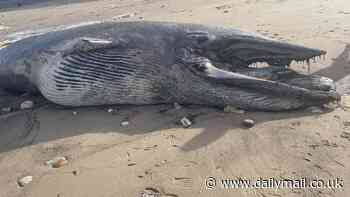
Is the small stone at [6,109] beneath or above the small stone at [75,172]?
above

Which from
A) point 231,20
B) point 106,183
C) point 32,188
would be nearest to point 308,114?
point 106,183

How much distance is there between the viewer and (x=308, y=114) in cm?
543

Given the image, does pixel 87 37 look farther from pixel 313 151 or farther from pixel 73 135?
pixel 313 151

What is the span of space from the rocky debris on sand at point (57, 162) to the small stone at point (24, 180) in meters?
0.32

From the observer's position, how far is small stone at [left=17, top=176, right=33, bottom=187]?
451 cm

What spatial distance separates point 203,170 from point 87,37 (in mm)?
3095

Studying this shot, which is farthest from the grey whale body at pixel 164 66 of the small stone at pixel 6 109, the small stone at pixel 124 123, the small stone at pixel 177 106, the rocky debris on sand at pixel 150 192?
the rocky debris on sand at pixel 150 192

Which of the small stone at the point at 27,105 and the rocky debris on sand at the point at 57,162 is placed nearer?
A: the rocky debris on sand at the point at 57,162

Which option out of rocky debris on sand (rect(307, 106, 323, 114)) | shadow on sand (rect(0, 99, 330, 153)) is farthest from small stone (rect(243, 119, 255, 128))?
rocky debris on sand (rect(307, 106, 323, 114))

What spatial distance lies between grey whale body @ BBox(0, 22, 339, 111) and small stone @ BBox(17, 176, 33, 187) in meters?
1.81

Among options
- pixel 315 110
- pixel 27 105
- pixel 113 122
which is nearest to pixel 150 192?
pixel 113 122

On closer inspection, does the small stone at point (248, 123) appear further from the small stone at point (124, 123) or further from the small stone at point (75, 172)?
the small stone at point (75, 172)

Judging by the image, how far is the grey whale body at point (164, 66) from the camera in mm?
5789

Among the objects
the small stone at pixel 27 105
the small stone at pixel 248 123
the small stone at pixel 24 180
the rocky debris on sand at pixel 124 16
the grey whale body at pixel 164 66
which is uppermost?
the grey whale body at pixel 164 66
